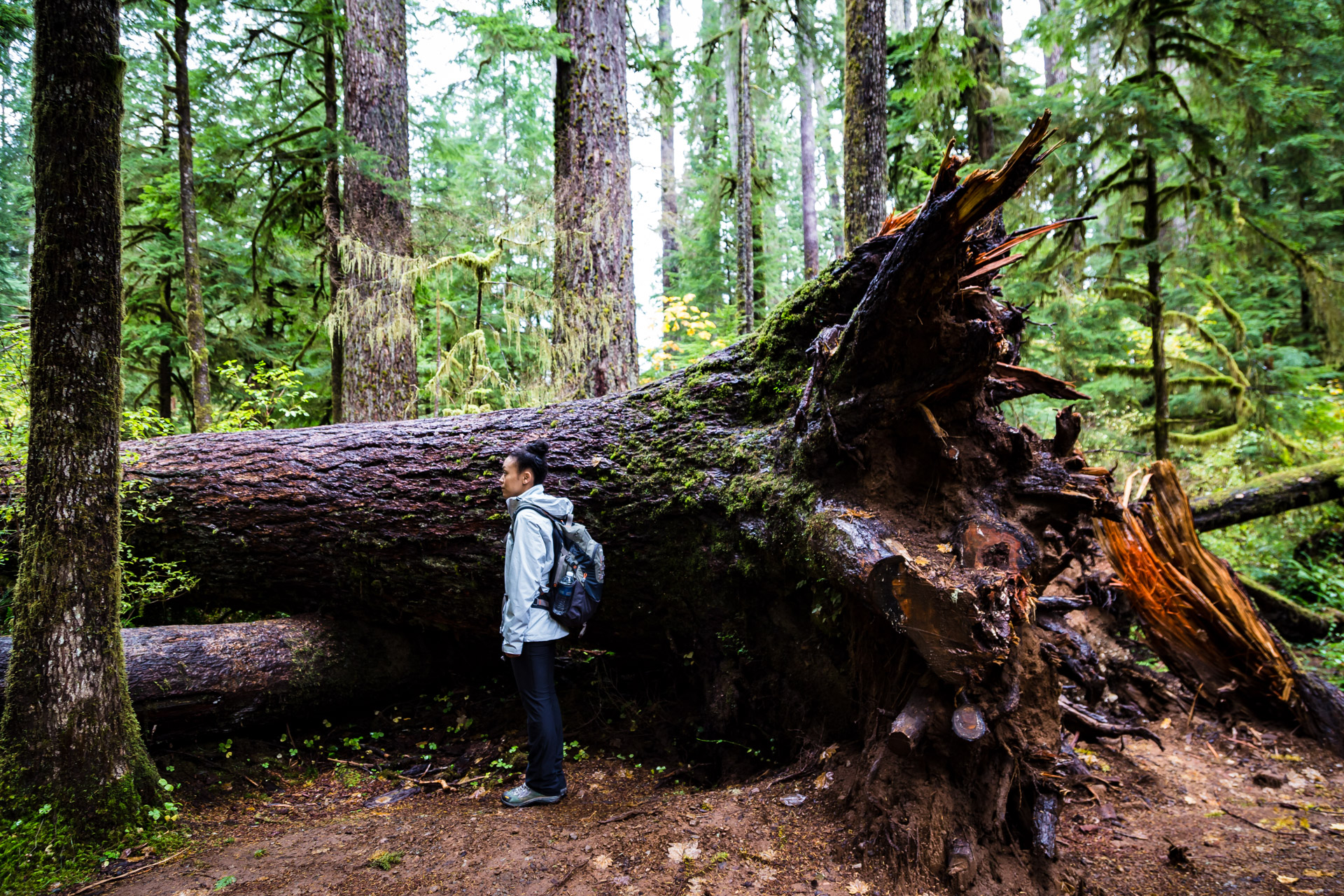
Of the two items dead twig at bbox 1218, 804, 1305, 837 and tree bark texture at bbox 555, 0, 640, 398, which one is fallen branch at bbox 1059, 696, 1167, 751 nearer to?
dead twig at bbox 1218, 804, 1305, 837

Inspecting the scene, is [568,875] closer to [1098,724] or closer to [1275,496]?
[1098,724]

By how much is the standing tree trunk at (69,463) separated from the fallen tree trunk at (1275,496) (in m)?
9.65

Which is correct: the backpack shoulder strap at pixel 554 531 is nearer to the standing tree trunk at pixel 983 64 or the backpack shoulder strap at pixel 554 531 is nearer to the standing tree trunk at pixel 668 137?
the standing tree trunk at pixel 668 137

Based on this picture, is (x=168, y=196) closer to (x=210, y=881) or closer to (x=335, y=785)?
(x=335, y=785)

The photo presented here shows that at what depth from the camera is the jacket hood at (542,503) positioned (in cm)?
413

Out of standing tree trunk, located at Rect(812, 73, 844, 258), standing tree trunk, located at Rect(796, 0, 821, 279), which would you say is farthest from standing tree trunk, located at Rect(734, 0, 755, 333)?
standing tree trunk, located at Rect(812, 73, 844, 258)

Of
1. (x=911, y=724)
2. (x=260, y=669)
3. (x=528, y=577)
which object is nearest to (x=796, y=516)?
(x=911, y=724)

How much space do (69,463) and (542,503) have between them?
2.43 meters

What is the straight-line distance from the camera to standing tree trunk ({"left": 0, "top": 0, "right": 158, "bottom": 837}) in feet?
10.5

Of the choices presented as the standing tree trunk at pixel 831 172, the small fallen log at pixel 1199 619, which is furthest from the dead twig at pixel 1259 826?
the standing tree trunk at pixel 831 172

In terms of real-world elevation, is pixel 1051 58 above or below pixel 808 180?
above

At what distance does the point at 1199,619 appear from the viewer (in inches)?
218

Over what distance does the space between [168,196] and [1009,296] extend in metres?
13.5

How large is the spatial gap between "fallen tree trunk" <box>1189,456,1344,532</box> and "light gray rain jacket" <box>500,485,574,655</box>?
7299 mm
